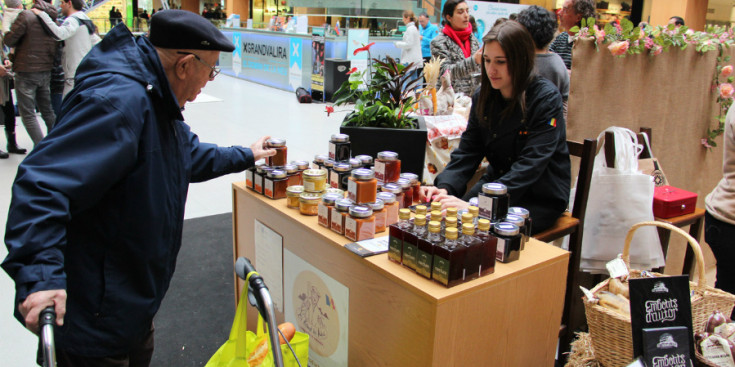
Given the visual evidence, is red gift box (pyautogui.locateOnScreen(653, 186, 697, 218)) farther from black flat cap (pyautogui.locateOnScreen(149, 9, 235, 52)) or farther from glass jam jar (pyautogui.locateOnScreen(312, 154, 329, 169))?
black flat cap (pyautogui.locateOnScreen(149, 9, 235, 52))

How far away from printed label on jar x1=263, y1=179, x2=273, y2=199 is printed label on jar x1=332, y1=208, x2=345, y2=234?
1.46ft

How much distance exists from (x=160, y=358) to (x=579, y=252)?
204 centimetres

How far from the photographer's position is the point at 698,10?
11.6 meters

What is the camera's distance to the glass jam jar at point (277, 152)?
2293 mm

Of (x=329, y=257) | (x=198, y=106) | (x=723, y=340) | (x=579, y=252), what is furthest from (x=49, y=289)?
(x=198, y=106)

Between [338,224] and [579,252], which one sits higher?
[338,224]

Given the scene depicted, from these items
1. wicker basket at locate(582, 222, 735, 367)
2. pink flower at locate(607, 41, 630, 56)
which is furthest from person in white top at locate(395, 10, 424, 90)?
wicker basket at locate(582, 222, 735, 367)

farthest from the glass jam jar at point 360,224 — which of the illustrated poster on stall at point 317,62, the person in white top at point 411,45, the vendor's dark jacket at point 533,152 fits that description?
the illustrated poster on stall at point 317,62

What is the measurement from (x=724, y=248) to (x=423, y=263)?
1559mm

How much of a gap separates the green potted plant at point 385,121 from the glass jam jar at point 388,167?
61cm

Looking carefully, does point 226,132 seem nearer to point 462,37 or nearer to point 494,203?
point 462,37

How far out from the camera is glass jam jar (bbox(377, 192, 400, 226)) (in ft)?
6.37

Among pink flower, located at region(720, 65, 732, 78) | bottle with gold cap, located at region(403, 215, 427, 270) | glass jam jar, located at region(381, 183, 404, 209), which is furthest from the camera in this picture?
pink flower, located at region(720, 65, 732, 78)

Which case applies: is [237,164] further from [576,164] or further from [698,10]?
[698,10]
